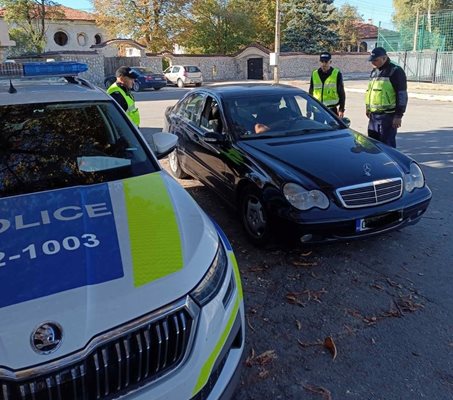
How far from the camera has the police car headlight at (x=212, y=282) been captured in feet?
6.26

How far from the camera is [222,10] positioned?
42500mm

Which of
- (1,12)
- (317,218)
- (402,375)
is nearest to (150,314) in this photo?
(402,375)

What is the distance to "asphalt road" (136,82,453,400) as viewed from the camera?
2.58 metres

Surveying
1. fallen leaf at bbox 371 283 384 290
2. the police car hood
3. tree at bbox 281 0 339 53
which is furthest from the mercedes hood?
tree at bbox 281 0 339 53

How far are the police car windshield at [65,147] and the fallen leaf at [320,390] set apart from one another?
1.66 metres

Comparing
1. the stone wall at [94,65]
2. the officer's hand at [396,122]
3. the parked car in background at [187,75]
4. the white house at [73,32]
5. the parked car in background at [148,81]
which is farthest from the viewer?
the white house at [73,32]

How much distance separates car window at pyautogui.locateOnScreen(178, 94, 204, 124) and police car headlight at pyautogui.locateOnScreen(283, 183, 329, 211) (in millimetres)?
2359

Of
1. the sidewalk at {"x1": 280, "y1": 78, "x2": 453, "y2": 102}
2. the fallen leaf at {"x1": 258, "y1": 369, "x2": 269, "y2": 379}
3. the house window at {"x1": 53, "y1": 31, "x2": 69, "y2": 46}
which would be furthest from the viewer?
the house window at {"x1": 53, "y1": 31, "x2": 69, "y2": 46}

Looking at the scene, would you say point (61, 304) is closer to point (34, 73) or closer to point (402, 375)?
point (402, 375)

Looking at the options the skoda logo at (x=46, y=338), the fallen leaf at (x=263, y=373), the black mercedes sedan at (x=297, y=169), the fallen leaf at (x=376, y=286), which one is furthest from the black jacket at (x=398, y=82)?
the skoda logo at (x=46, y=338)

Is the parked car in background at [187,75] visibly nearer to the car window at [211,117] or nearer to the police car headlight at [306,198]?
the car window at [211,117]

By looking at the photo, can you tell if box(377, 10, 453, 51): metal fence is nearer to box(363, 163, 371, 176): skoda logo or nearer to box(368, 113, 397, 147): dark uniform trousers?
box(368, 113, 397, 147): dark uniform trousers

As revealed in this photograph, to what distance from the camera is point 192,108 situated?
6039mm

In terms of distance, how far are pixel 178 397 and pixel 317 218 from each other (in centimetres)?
223
